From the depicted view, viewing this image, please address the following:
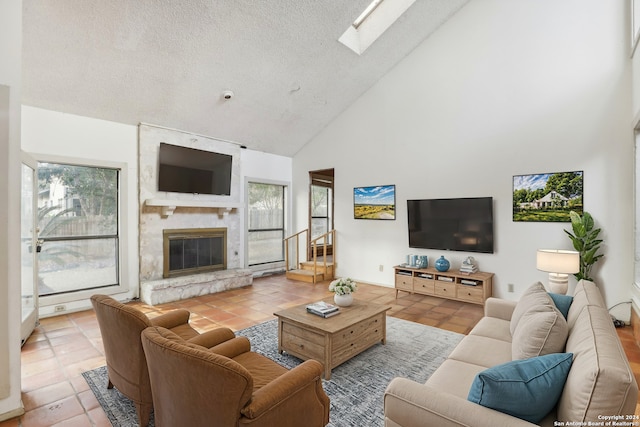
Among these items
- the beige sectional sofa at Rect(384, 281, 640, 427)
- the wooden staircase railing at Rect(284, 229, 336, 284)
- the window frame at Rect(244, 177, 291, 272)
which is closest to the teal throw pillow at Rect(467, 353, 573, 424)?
the beige sectional sofa at Rect(384, 281, 640, 427)

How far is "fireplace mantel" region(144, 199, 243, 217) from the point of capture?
16.8ft

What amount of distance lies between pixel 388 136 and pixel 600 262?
369 centimetres

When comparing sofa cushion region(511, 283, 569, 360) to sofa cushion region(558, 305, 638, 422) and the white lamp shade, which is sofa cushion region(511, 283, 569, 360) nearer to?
sofa cushion region(558, 305, 638, 422)

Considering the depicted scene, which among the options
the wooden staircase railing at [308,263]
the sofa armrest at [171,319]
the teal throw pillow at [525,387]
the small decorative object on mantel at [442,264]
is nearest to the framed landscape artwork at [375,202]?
the wooden staircase railing at [308,263]

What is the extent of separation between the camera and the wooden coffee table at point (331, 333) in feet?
8.95

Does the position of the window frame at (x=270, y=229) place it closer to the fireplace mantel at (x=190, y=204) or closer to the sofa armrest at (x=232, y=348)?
the fireplace mantel at (x=190, y=204)

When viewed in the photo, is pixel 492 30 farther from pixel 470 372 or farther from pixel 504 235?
pixel 470 372

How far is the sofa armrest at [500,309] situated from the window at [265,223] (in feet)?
16.4

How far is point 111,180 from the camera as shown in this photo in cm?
496

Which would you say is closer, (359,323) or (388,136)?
(359,323)

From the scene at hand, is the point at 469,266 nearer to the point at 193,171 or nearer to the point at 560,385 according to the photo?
the point at 560,385

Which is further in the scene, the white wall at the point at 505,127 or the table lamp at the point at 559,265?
the white wall at the point at 505,127

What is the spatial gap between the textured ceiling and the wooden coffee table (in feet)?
11.7

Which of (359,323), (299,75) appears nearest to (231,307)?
(359,323)
